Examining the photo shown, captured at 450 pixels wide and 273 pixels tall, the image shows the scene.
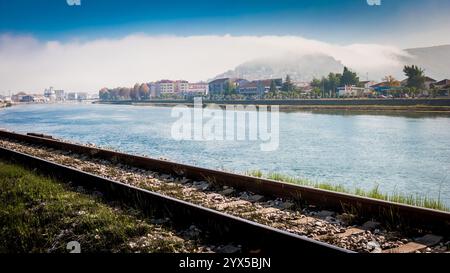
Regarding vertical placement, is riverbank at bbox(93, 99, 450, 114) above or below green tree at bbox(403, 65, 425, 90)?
below

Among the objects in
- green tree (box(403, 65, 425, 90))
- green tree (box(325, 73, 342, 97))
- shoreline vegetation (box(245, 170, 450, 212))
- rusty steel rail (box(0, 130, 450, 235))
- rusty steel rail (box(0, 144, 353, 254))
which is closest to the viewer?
rusty steel rail (box(0, 144, 353, 254))

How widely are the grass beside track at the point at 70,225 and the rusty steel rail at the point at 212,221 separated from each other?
0.35 meters

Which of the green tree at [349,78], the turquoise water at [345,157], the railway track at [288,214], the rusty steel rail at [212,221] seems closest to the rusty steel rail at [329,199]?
the railway track at [288,214]

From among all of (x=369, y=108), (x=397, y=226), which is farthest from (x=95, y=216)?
(x=369, y=108)

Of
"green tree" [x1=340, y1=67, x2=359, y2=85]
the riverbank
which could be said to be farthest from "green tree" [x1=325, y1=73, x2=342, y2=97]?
the riverbank

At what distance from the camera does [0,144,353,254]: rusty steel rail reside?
4.86 m

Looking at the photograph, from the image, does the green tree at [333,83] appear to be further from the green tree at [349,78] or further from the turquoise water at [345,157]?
the turquoise water at [345,157]

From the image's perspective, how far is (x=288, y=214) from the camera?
6723mm

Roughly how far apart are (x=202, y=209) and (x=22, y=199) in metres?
4.12

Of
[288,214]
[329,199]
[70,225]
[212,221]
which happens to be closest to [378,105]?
[329,199]

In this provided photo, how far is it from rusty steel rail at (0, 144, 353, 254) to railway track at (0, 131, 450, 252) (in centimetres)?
1

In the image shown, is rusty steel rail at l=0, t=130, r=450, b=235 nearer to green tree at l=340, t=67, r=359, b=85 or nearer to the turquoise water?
the turquoise water

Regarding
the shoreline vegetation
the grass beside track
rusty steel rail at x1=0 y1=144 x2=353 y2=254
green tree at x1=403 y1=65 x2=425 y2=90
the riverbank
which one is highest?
green tree at x1=403 y1=65 x2=425 y2=90
